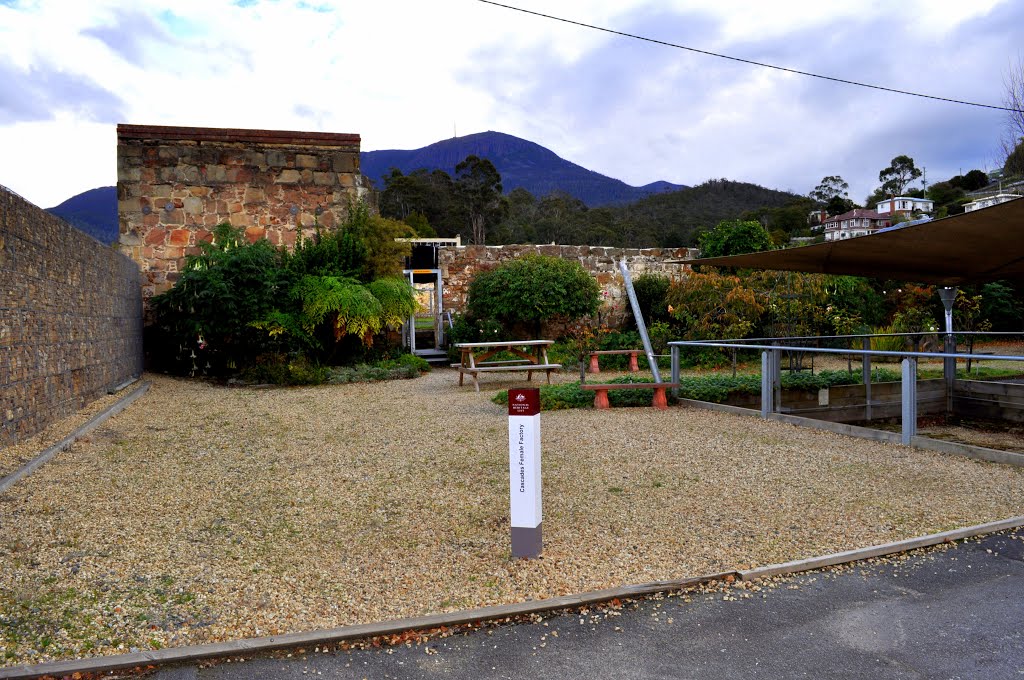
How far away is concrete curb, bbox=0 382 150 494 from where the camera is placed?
4657mm

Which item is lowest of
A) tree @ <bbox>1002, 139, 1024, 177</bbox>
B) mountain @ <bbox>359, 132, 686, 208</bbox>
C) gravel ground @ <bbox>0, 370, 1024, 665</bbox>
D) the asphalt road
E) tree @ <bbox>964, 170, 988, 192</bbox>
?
the asphalt road

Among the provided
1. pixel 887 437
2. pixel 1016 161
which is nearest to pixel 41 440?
pixel 887 437

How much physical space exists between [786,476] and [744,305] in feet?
30.2

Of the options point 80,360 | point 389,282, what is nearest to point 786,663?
point 80,360

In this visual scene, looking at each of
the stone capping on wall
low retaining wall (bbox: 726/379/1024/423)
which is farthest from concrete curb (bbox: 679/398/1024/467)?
the stone capping on wall

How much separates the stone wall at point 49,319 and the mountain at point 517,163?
103 metres

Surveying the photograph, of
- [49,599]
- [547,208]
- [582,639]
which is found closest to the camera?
[582,639]

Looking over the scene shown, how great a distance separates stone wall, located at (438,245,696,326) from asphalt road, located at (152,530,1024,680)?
1268cm

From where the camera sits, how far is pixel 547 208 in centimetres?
5253

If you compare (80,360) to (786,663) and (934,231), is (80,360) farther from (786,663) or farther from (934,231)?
(934,231)

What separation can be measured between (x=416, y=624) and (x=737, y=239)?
15288mm

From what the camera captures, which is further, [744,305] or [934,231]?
[744,305]

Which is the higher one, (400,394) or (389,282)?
(389,282)

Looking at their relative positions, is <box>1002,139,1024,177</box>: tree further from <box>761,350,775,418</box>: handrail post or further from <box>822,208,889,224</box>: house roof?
<box>822,208,889,224</box>: house roof
